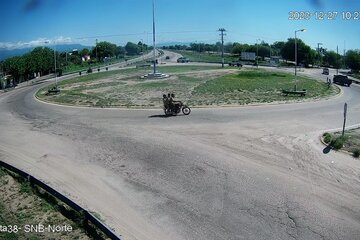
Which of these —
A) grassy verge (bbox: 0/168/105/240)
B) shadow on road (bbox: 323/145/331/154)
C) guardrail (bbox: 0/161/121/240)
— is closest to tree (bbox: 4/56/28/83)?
guardrail (bbox: 0/161/121/240)

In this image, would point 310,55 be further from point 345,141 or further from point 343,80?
point 345,141

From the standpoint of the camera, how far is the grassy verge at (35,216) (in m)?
10.0

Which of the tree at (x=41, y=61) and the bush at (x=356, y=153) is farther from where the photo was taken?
the tree at (x=41, y=61)

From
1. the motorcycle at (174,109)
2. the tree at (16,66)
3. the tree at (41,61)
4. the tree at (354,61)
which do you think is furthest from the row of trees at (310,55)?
the motorcycle at (174,109)

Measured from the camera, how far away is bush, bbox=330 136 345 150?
56.5 ft

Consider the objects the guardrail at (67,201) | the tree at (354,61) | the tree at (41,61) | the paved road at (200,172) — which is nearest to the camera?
the guardrail at (67,201)

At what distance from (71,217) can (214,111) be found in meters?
17.1

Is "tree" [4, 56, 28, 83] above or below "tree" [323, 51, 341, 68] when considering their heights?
below

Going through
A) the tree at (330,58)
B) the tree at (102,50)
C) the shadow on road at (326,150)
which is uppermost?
the tree at (102,50)

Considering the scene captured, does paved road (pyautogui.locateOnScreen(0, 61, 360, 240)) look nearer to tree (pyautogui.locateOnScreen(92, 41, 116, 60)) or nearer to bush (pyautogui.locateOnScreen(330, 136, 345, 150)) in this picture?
bush (pyautogui.locateOnScreen(330, 136, 345, 150))

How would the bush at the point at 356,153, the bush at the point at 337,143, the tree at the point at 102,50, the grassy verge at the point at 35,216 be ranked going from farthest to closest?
1. the tree at the point at 102,50
2. the bush at the point at 337,143
3. the bush at the point at 356,153
4. the grassy verge at the point at 35,216

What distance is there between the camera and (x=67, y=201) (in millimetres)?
11594

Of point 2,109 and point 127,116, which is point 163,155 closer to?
point 127,116

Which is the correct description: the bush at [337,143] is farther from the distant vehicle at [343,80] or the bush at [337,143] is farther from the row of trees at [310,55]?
the row of trees at [310,55]
